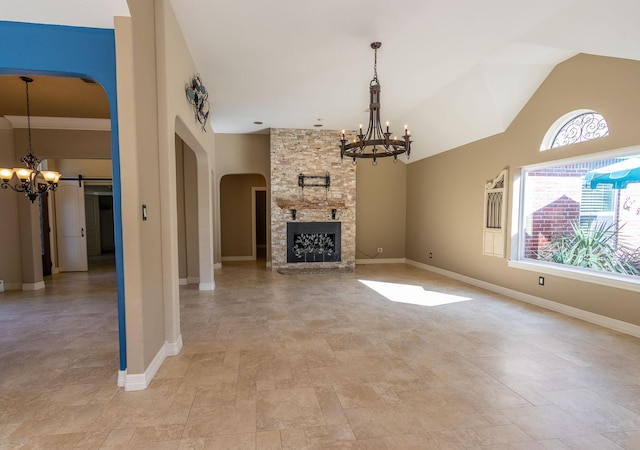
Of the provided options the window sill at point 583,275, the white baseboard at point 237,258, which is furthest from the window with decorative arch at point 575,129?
the white baseboard at point 237,258

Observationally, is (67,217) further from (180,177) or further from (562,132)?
(562,132)

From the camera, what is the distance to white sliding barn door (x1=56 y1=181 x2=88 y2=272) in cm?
714

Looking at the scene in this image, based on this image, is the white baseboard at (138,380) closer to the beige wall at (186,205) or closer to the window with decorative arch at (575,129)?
the beige wall at (186,205)

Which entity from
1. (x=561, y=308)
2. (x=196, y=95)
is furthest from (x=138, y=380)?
(x=561, y=308)

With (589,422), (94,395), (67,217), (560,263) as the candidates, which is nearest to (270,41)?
(94,395)

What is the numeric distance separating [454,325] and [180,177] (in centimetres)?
509

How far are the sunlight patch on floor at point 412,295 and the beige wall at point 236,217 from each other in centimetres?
418

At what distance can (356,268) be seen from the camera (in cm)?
757

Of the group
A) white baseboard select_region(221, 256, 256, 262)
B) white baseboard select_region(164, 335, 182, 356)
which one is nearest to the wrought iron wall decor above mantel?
white baseboard select_region(221, 256, 256, 262)

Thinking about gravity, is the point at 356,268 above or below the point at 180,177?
below

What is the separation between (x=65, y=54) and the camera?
219 centimetres

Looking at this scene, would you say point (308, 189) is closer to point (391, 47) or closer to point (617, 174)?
point (391, 47)

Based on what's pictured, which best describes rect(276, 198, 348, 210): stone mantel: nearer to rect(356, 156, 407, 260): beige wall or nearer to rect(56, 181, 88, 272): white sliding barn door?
rect(356, 156, 407, 260): beige wall

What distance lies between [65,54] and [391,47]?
314cm
